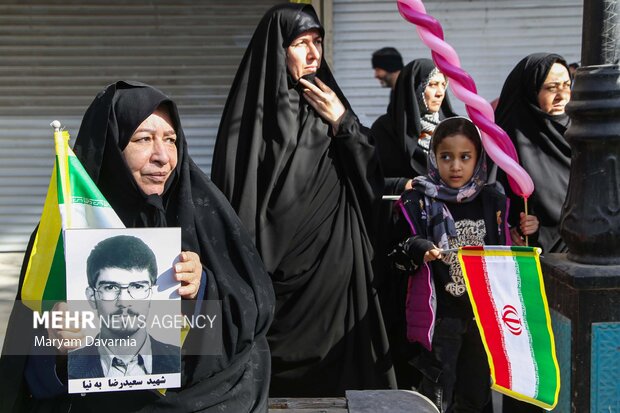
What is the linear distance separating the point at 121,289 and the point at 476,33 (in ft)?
20.0

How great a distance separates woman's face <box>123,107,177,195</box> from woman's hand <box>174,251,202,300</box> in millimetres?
255

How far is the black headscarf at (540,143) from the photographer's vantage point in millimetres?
3818

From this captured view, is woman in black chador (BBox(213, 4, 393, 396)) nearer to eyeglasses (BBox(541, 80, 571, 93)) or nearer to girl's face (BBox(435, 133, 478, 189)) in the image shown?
girl's face (BBox(435, 133, 478, 189))

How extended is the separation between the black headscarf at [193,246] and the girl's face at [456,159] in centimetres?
130

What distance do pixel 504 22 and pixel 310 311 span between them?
4760 mm

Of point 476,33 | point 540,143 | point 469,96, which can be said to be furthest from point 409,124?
point 476,33

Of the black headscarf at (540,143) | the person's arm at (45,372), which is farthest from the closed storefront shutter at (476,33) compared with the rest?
the person's arm at (45,372)

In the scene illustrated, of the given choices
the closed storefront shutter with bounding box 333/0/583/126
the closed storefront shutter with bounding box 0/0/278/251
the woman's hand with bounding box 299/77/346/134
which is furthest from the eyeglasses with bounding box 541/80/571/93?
the closed storefront shutter with bounding box 0/0/278/251

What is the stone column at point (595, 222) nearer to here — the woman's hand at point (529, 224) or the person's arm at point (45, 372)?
the woman's hand at point (529, 224)

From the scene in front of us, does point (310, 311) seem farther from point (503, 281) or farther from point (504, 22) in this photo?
point (504, 22)

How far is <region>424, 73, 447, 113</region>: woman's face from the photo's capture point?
4328 millimetres

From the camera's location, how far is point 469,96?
10.8ft

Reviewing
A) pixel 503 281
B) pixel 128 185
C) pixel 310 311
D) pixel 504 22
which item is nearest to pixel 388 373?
pixel 310 311

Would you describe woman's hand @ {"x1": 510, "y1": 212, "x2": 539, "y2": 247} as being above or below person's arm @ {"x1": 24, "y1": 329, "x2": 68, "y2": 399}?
above
